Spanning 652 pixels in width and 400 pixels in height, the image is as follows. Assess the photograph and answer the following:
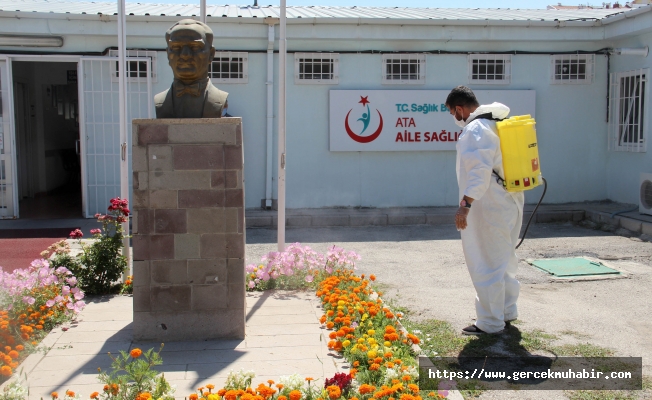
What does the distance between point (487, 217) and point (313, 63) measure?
706 centimetres

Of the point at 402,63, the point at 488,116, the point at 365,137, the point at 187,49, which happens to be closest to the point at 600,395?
the point at 488,116

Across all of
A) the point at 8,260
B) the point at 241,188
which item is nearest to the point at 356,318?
the point at 241,188

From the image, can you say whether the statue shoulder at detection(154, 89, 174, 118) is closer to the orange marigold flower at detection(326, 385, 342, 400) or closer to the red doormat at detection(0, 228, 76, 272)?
the orange marigold flower at detection(326, 385, 342, 400)

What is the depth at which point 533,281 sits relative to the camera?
712 centimetres

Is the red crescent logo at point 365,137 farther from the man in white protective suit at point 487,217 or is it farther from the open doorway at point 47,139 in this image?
the man in white protective suit at point 487,217

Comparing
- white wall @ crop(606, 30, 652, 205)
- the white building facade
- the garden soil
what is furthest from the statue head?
white wall @ crop(606, 30, 652, 205)

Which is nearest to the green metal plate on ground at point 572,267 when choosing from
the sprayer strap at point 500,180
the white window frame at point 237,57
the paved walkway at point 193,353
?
the sprayer strap at point 500,180

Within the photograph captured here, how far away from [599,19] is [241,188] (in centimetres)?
939

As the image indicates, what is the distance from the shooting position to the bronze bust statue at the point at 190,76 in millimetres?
4781

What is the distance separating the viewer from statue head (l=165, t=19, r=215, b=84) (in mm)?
4773

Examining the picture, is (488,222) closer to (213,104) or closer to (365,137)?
(213,104)

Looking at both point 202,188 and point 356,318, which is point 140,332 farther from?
point 356,318

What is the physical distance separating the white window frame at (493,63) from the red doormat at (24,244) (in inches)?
294

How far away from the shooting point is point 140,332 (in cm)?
469
